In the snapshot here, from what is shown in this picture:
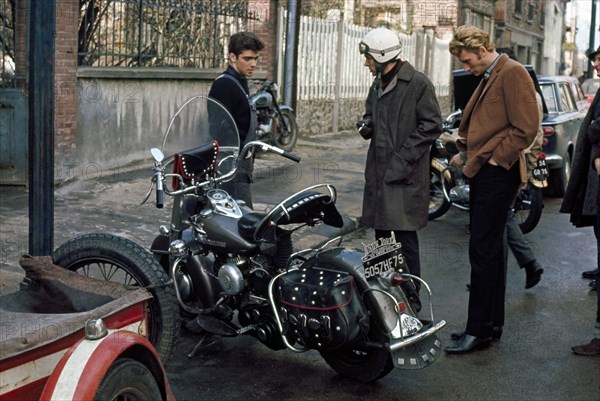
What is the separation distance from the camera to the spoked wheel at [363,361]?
4.82m

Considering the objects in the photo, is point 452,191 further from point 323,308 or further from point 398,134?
point 323,308

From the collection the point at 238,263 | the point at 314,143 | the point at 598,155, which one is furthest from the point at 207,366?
the point at 314,143

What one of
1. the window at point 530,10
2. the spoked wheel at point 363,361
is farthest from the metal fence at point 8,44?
the window at point 530,10

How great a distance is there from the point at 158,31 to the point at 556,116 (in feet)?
17.2

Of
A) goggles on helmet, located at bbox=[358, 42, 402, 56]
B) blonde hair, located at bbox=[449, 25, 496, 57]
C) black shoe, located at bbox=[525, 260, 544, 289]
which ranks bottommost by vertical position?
black shoe, located at bbox=[525, 260, 544, 289]

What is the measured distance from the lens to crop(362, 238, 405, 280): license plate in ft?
15.5

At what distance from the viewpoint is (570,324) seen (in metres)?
6.29

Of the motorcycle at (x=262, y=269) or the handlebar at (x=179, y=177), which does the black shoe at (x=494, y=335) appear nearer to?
the motorcycle at (x=262, y=269)

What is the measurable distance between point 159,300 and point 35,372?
4.41 feet

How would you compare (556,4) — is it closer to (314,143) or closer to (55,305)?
(314,143)

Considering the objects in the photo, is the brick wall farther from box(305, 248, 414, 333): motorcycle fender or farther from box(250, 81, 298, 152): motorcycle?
box(305, 248, 414, 333): motorcycle fender

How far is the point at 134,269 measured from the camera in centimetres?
454

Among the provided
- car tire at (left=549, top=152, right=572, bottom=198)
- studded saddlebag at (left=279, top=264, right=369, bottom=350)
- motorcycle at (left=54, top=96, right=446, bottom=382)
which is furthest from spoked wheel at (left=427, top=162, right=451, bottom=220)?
studded saddlebag at (left=279, top=264, right=369, bottom=350)

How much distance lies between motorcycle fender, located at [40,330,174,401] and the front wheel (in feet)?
35.7
